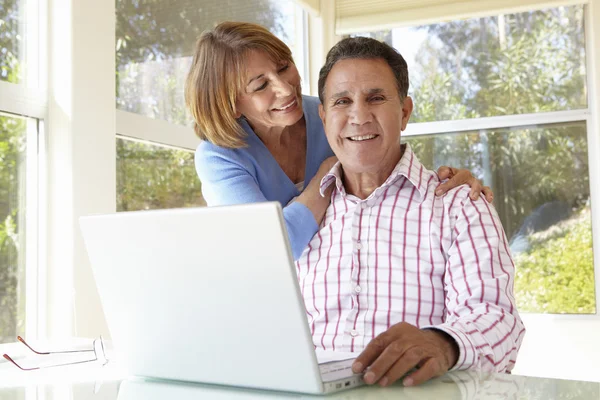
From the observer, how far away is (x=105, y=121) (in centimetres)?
272

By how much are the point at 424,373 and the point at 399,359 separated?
1.5 inches

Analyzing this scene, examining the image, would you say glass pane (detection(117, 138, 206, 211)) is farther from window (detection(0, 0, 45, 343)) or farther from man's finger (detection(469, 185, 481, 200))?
man's finger (detection(469, 185, 481, 200))

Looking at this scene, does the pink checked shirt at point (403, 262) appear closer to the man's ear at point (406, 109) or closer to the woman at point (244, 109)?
the man's ear at point (406, 109)

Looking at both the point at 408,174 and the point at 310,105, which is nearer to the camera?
the point at 408,174

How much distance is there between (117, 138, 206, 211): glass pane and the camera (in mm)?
2967

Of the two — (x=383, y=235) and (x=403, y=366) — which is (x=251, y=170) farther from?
(x=403, y=366)

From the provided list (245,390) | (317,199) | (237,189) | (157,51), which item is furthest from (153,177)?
(245,390)

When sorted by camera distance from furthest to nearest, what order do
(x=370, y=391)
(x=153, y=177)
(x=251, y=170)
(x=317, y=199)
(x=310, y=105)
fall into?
(x=153, y=177), (x=310, y=105), (x=251, y=170), (x=317, y=199), (x=370, y=391)

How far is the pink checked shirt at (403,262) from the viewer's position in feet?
4.71

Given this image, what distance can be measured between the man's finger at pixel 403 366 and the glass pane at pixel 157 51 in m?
2.23

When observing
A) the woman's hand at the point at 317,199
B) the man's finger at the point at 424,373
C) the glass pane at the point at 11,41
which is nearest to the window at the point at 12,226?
the glass pane at the point at 11,41

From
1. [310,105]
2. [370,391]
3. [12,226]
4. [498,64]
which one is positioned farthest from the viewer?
[498,64]

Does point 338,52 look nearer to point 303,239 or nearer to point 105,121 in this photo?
point 303,239

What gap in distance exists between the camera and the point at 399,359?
1.00 m
